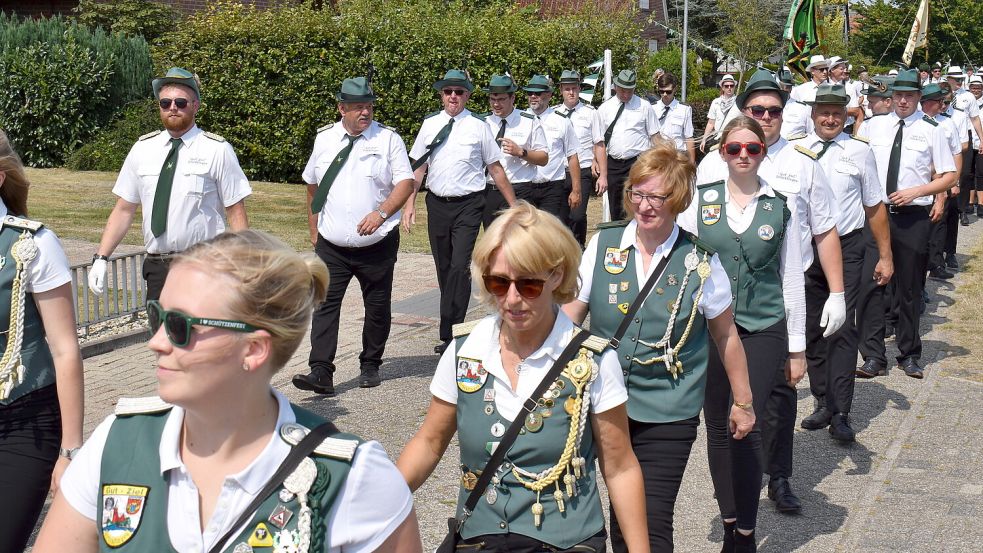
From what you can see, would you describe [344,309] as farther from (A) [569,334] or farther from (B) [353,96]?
(A) [569,334]

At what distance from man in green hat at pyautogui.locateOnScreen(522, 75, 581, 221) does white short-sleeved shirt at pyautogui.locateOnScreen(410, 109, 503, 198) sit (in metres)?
2.34

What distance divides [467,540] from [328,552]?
1.12 meters

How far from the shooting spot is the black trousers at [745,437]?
5391 mm

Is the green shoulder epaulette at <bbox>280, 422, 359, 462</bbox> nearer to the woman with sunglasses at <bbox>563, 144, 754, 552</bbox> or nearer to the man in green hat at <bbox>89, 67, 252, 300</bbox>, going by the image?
the woman with sunglasses at <bbox>563, 144, 754, 552</bbox>

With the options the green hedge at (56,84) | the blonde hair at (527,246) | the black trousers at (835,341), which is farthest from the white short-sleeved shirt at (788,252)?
the green hedge at (56,84)

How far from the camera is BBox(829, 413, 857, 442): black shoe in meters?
7.64

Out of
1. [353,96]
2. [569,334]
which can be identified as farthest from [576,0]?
[569,334]

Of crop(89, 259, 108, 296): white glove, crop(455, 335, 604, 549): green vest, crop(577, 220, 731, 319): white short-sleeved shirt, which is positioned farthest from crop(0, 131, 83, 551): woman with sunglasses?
crop(89, 259, 108, 296): white glove

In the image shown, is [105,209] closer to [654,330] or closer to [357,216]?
[357,216]

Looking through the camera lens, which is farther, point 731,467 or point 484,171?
point 484,171

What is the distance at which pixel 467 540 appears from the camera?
3438 mm

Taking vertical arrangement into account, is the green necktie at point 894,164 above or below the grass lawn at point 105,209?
above

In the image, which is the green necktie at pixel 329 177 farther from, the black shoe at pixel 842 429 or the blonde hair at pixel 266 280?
the blonde hair at pixel 266 280

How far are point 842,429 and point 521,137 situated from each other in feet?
17.7
